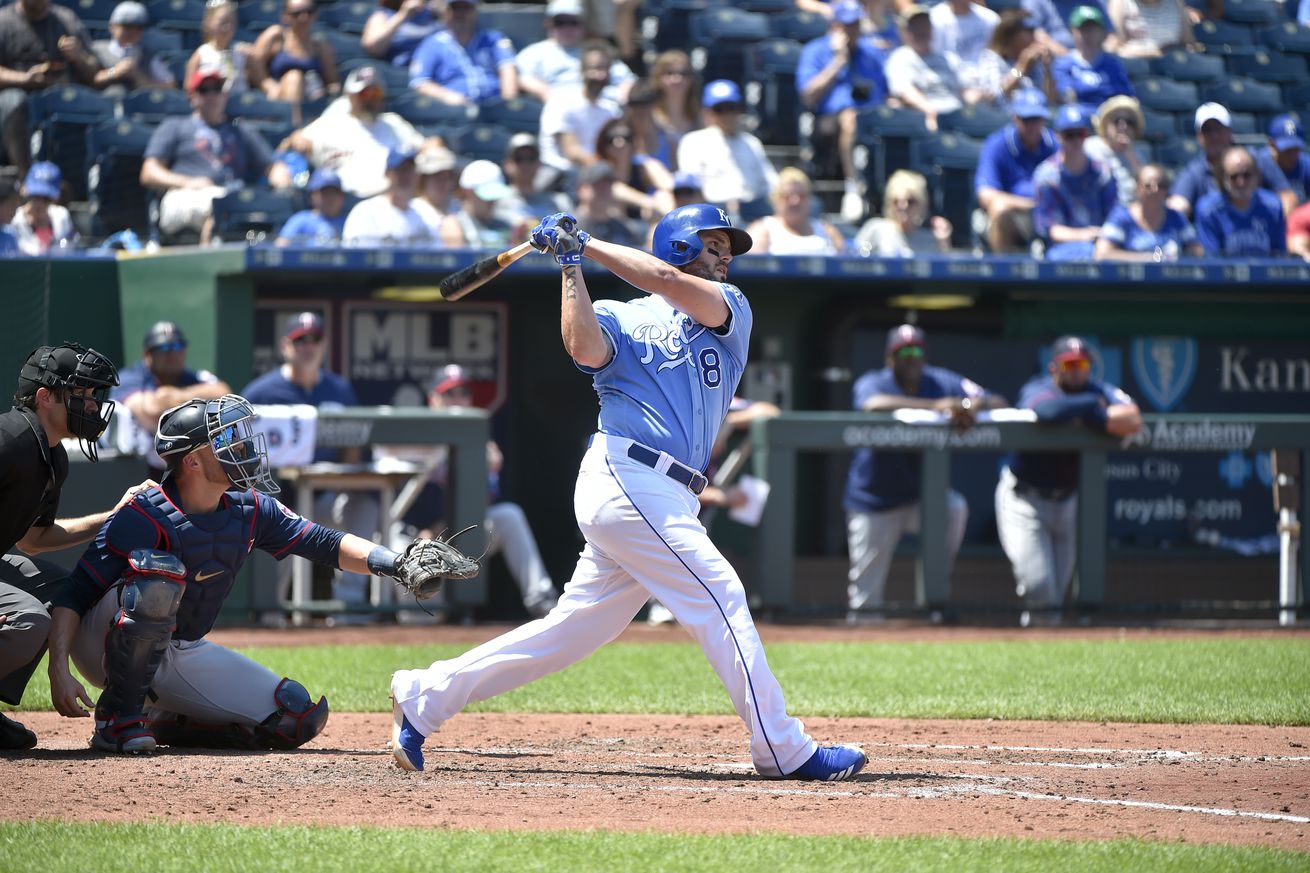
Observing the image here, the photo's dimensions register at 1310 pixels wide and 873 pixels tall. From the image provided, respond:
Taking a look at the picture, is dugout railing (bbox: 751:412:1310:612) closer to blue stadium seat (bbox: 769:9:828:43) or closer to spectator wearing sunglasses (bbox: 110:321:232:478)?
spectator wearing sunglasses (bbox: 110:321:232:478)

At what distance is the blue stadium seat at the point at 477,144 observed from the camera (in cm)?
1164

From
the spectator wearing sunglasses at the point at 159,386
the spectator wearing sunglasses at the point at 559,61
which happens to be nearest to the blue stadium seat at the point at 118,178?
the spectator wearing sunglasses at the point at 159,386

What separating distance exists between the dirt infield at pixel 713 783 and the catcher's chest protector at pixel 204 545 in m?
0.43

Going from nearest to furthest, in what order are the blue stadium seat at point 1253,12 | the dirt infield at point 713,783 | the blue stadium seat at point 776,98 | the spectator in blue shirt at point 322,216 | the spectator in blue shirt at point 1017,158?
1. the dirt infield at point 713,783
2. the spectator in blue shirt at point 322,216
3. the spectator in blue shirt at point 1017,158
4. the blue stadium seat at point 776,98
5. the blue stadium seat at point 1253,12

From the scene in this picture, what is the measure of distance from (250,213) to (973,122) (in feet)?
17.3

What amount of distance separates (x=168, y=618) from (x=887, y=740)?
2385 mm

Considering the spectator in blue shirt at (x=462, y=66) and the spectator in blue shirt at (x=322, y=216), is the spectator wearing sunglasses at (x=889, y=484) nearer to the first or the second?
the spectator in blue shirt at (x=322, y=216)

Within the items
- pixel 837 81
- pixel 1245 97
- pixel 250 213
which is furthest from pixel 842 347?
pixel 1245 97

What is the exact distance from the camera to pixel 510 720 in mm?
6723

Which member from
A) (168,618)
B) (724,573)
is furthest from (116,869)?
(724,573)

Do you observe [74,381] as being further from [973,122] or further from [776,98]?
[973,122]

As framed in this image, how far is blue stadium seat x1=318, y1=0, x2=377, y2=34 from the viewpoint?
13.1 metres

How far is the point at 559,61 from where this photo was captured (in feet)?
41.0

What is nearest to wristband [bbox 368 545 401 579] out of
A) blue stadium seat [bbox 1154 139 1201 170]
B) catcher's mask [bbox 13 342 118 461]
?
catcher's mask [bbox 13 342 118 461]
